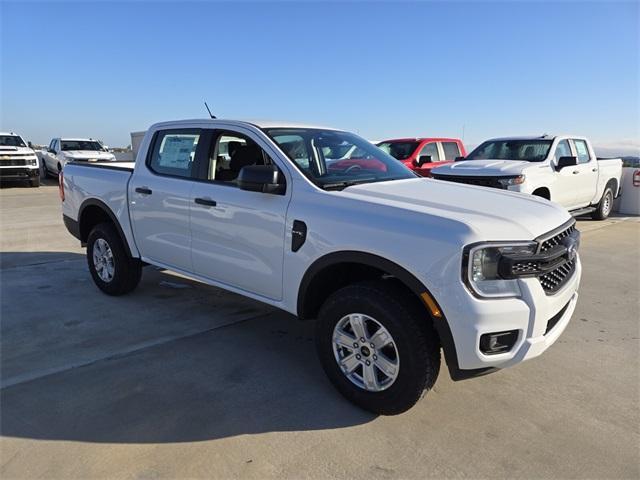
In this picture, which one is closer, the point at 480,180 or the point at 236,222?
the point at 236,222

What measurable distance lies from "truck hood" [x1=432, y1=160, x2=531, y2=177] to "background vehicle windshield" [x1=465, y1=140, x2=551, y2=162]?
49 cm

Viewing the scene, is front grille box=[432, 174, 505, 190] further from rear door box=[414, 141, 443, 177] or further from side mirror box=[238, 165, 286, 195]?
side mirror box=[238, 165, 286, 195]

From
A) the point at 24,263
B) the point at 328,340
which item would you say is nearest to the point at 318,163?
the point at 328,340

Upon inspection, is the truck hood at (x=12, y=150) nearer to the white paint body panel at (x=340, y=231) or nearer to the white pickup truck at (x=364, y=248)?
the white paint body panel at (x=340, y=231)

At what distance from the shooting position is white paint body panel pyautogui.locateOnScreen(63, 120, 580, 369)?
263 centimetres

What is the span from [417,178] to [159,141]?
2.46 metres

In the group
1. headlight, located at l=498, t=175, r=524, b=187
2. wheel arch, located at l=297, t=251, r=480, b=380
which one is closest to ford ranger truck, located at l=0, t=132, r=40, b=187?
headlight, located at l=498, t=175, r=524, b=187

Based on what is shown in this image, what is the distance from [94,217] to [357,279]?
11.6 ft

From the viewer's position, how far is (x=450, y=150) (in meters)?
13.2

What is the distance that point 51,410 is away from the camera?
3021 mm

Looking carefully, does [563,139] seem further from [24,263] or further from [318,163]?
[24,263]

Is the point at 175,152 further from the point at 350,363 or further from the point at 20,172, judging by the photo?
the point at 20,172

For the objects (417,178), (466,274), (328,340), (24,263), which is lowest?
(24,263)

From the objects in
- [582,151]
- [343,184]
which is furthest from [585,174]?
[343,184]
